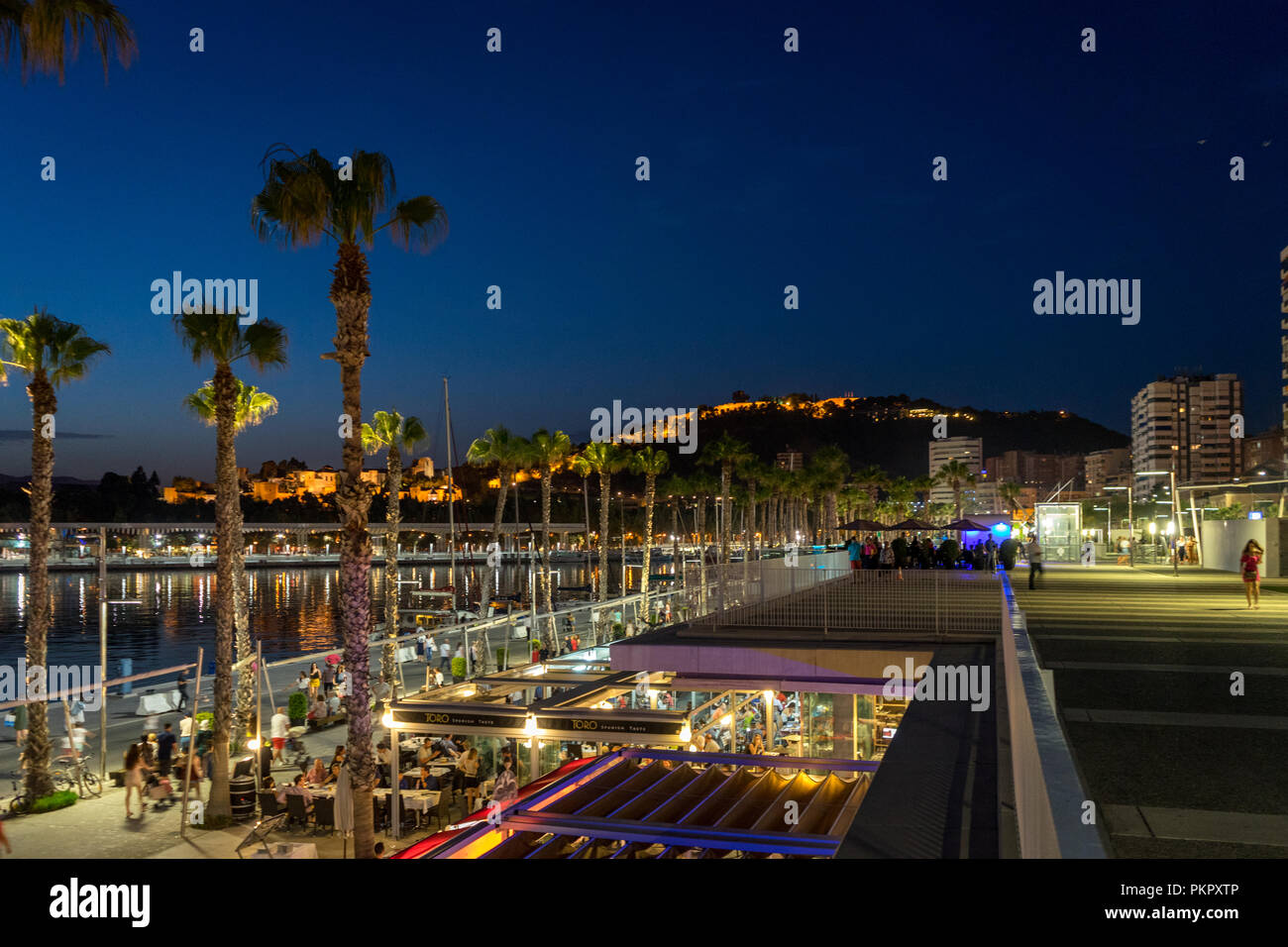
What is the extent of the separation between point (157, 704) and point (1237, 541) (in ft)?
124

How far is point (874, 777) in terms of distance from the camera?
7.97 m

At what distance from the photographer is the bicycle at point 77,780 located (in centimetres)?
1900

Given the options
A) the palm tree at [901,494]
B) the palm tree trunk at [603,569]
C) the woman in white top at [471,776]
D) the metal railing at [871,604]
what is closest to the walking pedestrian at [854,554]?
the palm tree trunk at [603,569]

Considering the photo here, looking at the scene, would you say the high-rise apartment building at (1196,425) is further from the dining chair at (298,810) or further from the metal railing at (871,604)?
the dining chair at (298,810)

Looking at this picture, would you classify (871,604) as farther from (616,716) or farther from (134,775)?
(134,775)

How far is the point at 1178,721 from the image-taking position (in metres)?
8.59

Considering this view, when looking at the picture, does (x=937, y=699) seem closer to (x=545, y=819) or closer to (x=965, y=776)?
(x=965, y=776)

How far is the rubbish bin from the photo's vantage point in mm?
17531

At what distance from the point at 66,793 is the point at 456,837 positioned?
12284 mm

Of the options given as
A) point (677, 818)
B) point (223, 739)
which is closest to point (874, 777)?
point (677, 818)

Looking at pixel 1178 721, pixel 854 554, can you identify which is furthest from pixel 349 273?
pixel 854 554

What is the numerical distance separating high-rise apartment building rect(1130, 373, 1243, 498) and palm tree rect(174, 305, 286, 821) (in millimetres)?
199710

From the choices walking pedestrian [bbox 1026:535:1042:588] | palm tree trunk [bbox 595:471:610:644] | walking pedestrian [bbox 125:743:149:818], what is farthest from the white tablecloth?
walking pedestrian [bbox 1026:535:1042:588]

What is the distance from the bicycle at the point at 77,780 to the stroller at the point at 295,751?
3739 millimetres
